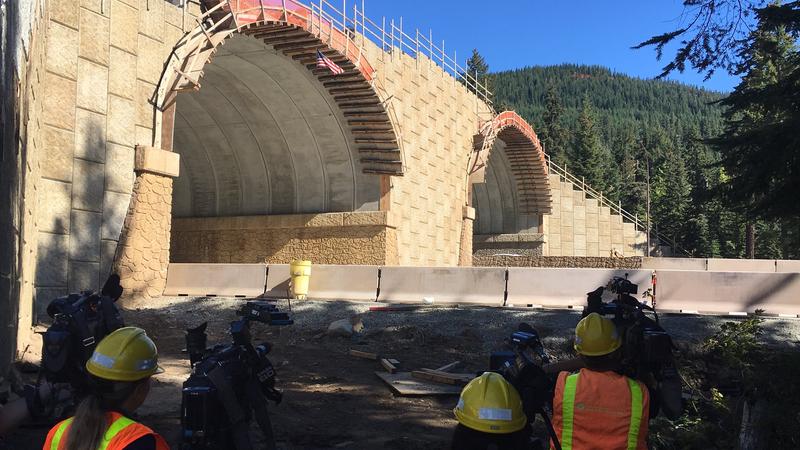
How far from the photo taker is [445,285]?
16.3 metres

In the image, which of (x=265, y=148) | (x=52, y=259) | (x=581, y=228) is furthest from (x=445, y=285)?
(x=581, y=228)

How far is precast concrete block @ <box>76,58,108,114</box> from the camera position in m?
13.9

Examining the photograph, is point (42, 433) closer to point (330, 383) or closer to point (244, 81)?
point (330, 383)

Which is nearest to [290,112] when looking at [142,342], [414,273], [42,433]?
[414,273]

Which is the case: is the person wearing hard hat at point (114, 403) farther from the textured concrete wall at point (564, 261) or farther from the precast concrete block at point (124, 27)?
the textured concrete wall at point (564, 261)

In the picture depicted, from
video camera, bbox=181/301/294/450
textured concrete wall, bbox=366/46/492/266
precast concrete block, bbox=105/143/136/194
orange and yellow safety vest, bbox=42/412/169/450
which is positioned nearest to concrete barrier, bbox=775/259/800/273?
textured concrete wall, bbox=366/46/492/266

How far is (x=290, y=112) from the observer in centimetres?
2327

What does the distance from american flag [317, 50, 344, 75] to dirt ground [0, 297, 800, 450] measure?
8390mm

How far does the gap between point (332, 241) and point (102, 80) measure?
10993mm

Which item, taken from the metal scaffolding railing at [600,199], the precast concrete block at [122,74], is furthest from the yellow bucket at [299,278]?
the metal scaffolding railing at [600,199]

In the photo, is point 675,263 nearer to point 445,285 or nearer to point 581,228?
point 581,228

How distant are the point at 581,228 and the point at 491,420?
4678 cm

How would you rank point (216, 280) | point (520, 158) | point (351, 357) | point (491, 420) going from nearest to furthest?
point (491, 420) → point (351, 357) → point (216, 280) → point (520, 158)

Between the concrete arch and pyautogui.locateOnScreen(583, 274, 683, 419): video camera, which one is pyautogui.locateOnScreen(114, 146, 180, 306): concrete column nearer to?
the concrete arch
